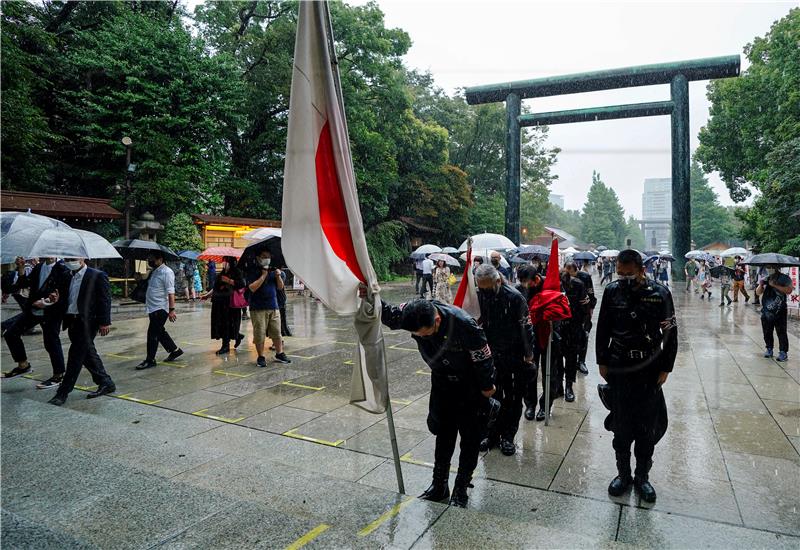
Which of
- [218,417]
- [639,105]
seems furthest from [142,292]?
[639,105]

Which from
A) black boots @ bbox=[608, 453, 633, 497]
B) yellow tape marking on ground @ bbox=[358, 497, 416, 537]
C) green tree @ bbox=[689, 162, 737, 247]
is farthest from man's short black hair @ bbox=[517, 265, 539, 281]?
green tree @ bbox=[689, 162, 737, 247]

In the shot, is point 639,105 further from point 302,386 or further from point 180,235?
point 302,386

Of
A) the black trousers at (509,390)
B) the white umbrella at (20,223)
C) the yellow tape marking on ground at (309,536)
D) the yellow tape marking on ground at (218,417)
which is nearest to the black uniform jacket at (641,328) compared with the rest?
the black trousers at (509,390)

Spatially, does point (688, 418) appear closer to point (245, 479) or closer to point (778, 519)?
point (778, 519)

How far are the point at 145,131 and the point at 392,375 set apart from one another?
1800 centimetres

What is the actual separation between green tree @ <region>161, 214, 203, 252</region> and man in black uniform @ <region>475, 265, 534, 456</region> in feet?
58.6

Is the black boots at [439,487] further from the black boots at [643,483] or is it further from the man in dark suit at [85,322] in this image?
the man in dark suit at [85,322]

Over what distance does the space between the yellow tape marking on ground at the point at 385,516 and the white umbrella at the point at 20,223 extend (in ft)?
19.0

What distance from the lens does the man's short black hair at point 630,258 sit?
3.74m

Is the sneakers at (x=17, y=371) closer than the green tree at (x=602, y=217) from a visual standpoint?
Yes

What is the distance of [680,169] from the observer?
83.8 feet

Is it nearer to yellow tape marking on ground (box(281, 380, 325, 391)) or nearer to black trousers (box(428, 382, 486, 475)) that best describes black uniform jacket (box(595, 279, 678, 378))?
black trousers (box(428, 382, 486, 475))

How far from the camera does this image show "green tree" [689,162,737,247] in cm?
6328

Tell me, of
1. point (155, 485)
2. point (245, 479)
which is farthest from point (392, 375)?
point (155, 485)
